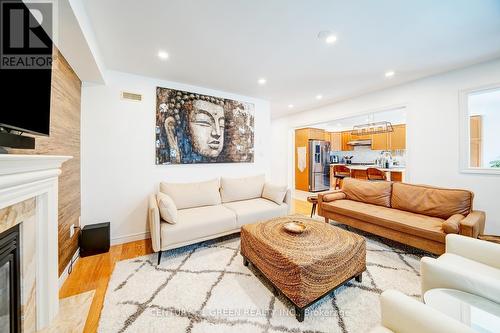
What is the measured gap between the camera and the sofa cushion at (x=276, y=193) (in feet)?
10.5

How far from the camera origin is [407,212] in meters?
2.71

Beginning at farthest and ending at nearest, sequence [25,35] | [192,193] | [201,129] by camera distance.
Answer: [201,129]
[192,193]
[25,35]

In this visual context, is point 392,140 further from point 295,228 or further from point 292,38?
point 295,228

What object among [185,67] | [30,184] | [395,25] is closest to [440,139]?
[395,25]

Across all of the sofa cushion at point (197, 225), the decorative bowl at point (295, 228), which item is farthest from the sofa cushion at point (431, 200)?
the sofa cushion at point (197, 225)

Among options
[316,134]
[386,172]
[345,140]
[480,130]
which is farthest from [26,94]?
[345,140]

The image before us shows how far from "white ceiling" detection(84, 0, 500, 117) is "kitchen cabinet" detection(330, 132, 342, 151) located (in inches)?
168

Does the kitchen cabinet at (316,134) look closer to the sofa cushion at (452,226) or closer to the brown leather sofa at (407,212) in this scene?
the brown leather sofa at (407,212)

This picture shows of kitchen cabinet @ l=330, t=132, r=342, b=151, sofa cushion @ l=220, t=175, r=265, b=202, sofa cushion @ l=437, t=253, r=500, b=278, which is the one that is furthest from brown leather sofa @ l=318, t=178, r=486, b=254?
kitchen cabinet @ l=330, t=132, r=342, b=151

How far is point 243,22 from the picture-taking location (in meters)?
1.80

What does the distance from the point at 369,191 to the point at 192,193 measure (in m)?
2.85

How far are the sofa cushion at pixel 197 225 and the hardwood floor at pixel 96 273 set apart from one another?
0.59 metres

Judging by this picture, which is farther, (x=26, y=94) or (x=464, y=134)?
(x=464, y=134)

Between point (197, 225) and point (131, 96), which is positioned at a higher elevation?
point (131, 96)
